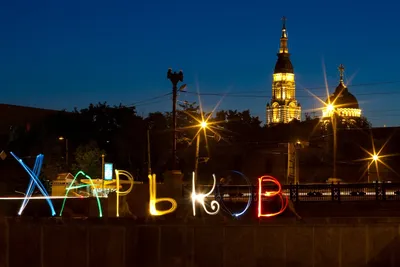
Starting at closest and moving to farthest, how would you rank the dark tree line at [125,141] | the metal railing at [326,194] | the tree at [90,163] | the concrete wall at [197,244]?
the concrete wall at [197,244]
the metal railing at [326,194]
the tree at [90,163]
the dark tree line at [125,141]

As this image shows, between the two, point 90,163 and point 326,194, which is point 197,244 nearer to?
point 326,194

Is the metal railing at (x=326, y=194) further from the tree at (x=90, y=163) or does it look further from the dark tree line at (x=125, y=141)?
the dark tree line at (x=125, y=141)

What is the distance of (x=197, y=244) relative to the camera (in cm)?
1510

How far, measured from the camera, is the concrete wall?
49.3 ft

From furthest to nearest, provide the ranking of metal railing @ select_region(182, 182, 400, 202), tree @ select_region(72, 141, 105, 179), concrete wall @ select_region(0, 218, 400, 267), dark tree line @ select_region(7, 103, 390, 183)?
dark tree line @ select_region(7, 103, 390, 183)
tree @ select_region(72, 141, 105, 179)
metal railing @ select_region(182, 182, 400, 202)
concrete wall @ select_region(0, 218, 400, 267)

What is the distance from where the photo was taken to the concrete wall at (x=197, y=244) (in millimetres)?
15031

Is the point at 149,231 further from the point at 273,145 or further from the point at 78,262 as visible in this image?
the point at 273,145

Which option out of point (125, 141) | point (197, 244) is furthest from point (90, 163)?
point (197, 244)

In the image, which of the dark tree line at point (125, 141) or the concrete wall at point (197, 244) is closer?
the concrete wall at point (197, 244)

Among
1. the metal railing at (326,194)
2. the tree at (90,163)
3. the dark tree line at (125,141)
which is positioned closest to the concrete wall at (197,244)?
the metal railing at (326,194)

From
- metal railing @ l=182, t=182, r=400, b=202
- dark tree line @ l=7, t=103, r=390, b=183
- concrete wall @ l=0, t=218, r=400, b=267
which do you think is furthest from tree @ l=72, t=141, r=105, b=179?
concrete wall @ l=0, t=218, r=400, b=267

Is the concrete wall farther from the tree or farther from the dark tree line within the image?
the dark tree line

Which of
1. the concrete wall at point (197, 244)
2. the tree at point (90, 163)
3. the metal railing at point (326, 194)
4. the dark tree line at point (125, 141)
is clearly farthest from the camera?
the dark tree line at point (125, 141)

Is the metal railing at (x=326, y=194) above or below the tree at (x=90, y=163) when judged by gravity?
below
